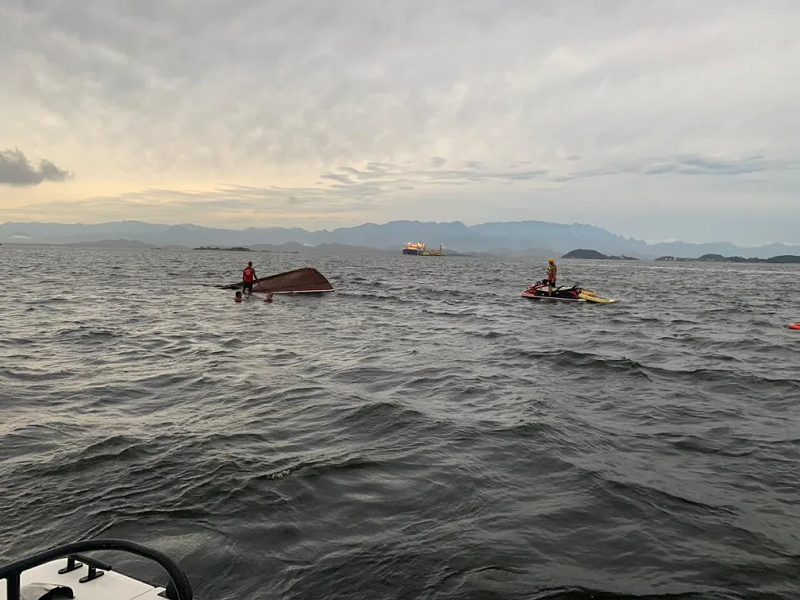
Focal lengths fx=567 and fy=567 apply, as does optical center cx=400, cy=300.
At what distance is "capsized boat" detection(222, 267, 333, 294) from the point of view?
1550 inches

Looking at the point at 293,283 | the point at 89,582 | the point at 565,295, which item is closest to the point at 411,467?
the point at 89,582

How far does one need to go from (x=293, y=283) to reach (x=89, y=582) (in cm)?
3666

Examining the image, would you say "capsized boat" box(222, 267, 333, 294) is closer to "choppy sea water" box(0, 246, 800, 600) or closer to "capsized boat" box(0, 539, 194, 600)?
"choppy sea water" box(0, 246, 800, 600)

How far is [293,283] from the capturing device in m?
40.2

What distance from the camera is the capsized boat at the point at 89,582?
355cm

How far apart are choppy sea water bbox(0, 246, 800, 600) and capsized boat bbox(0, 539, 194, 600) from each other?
155cm

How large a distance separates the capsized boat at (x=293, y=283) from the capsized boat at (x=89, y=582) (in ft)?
117

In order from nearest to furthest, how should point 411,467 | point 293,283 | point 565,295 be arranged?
point 411,467
point 565,295
point 293,283

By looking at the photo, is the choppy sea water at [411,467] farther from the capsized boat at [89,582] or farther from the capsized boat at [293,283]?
the capsized boat at [293,283]

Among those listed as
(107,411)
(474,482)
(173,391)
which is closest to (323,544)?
(474,482)

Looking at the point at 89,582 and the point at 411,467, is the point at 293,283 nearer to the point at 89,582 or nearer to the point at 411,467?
the point at 411,467

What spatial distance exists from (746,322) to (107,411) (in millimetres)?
31087

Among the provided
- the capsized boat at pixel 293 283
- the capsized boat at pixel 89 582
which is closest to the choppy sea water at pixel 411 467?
the capsized boat at pixel 89 582

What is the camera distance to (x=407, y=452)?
9.32 m
